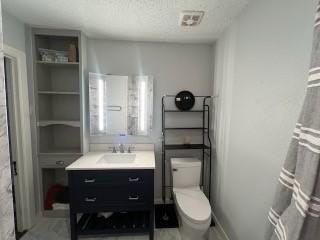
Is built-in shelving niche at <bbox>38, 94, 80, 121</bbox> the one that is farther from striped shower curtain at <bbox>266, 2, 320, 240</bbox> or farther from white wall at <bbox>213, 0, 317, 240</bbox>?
striped shower curtain at <bbox>266, 2, 320, 240</bbox>

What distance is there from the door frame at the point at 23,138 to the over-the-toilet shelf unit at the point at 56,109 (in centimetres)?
9

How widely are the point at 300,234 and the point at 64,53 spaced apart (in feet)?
8.41

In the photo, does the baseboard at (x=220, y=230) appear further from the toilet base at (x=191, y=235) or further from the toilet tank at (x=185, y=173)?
the toilet tank at (x=185, y=173)

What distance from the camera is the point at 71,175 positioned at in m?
1.75

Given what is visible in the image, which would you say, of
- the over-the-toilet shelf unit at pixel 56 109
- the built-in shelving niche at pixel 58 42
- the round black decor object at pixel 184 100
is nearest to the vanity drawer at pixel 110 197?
the over-the-toilet shelf unit at pixel 56 109

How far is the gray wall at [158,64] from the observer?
7.58 feet

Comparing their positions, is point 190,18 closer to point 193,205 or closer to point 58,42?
point 58,42

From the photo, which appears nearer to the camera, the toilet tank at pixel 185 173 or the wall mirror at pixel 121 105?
the toilet tank at pixel 185 173

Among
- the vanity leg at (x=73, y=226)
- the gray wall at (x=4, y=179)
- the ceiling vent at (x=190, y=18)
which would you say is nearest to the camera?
the gray wall at (x=4, y=179)

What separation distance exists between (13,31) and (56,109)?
0.96 metres

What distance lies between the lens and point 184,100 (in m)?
2.36

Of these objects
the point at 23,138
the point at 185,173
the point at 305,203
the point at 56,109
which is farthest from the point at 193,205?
the point at 56,109

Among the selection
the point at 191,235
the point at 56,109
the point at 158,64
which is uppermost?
the point at 158,64

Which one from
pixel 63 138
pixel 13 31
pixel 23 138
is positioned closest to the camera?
pixel 13 31
